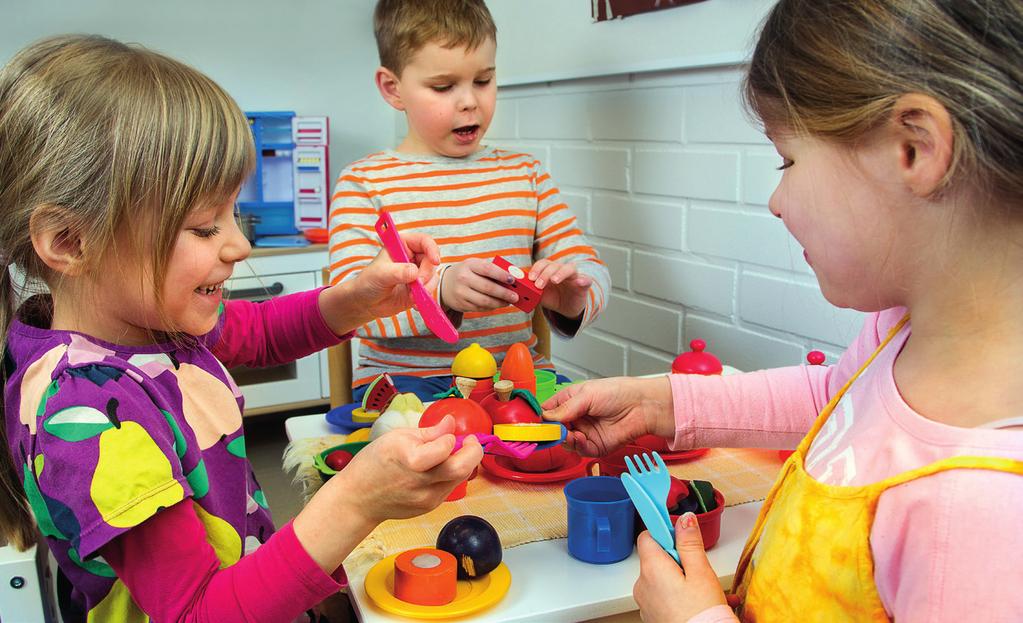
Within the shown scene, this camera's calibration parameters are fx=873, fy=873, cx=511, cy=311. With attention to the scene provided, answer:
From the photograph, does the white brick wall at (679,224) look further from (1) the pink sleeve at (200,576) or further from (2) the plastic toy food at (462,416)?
(1) the pink sleeve at (200,576)

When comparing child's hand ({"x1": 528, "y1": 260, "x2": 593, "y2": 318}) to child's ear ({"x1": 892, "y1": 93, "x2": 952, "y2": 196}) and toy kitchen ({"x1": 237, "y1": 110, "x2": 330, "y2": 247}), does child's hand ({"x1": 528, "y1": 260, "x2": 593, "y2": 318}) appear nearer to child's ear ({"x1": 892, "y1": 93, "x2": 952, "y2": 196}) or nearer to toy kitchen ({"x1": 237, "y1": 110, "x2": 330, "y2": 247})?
child's ear ({"x1": 892, "y1": 93, "x2": 952, "y2": 196})

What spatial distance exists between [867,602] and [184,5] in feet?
8.43

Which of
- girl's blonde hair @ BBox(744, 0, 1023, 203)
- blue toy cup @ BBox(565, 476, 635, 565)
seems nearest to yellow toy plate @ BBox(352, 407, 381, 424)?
blue toy cup @ BBox(565, 476, 635, 565)

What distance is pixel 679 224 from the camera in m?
1.59

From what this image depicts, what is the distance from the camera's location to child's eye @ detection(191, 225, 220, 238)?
0.73 m

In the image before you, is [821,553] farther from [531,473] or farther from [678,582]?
[531,473]

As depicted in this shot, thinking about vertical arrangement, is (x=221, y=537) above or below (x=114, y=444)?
below

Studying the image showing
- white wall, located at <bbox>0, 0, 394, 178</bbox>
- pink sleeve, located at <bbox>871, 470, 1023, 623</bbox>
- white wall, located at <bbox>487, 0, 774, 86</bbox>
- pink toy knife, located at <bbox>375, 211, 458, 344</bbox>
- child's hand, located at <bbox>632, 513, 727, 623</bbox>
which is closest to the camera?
pink sleeve, located at <bbox>871, 470, 1023, 623</bbox>

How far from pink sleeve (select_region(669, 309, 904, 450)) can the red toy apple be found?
1.08ft

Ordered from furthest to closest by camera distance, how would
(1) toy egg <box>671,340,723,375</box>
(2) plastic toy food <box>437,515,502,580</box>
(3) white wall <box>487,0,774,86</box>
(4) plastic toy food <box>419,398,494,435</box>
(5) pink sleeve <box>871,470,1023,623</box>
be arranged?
(3) white wall <box>487,0,774,86</box> → (1) toy egg <box>671,340,723,375</box> → (4) plastic toy food <box>419,398,494,435</box> → (2) plastic toy food <box>437,515,502,580</box> → (5) pink sleeve <box>871,470,1023,623</box>

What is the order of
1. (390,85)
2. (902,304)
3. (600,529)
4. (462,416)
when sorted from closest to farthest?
(902,304) → (600,529) → (462,416) → (390,85)

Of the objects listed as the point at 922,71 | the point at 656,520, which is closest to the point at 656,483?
the point at 656,520

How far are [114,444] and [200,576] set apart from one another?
12cm

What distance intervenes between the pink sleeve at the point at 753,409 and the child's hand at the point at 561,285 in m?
0.34
